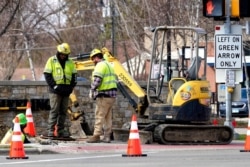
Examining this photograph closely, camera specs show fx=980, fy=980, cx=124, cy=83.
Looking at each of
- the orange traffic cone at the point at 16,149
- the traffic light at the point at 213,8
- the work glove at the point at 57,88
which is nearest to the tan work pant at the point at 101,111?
the work glove at the point at 57,88

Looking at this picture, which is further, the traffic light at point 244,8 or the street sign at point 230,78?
the street sign at point 230,78

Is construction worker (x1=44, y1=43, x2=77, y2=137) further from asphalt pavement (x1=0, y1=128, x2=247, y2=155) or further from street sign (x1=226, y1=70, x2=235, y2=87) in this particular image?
street sign (x1=226, y1=70, x2=235, y2=87)

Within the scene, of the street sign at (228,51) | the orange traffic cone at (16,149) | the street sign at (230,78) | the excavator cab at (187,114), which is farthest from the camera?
the street sign at (230,78)

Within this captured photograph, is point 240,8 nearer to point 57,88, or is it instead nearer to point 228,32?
point 228,32

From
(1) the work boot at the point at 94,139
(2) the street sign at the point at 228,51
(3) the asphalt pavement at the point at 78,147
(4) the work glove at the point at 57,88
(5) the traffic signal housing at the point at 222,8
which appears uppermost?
(5) the traffic signal housing at the point at 222,8

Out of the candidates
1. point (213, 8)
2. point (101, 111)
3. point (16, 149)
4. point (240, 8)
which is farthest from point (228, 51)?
point (16, 149)

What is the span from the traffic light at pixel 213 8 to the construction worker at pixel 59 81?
11.5 ft

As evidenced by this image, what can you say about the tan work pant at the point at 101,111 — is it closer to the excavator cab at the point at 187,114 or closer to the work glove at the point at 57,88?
the work glove at the point at 57,88

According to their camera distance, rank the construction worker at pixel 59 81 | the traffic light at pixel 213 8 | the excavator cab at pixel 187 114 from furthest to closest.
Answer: the traffic light at pixel 213 8, the excavator cab at pixel 187 114, the construction worker at pixel 59 81

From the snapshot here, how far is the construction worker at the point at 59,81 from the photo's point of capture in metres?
21.3

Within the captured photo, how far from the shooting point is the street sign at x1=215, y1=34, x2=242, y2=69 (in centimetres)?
2348

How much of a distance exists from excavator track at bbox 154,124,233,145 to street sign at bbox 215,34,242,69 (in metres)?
2.01

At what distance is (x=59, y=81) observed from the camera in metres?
21.3

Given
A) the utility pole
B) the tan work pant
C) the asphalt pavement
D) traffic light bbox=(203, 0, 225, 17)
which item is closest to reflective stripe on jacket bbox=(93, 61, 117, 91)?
the tan work pant
